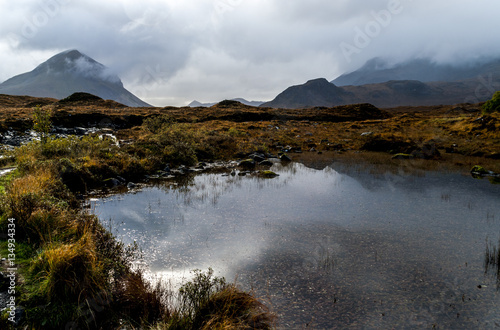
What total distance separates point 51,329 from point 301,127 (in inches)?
2222

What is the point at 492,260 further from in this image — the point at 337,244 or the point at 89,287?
the point at 89,287

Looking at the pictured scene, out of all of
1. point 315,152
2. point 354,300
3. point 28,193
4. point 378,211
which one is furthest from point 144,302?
point 315,152

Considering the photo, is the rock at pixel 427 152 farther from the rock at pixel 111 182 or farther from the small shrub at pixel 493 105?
the rock at pixel 111 182

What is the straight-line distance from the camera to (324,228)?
11.3m

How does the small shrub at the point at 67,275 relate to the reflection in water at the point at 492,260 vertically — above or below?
above

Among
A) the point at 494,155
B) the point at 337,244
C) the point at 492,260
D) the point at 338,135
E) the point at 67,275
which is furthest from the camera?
the point at 338,135

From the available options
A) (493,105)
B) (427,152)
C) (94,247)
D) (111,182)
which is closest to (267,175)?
(111,182)

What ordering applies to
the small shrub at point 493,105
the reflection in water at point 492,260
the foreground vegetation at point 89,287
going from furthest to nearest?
the small shrub at point 493,105 → the reflection in water at point 492,260 → the foreground vegetation at point 89,287

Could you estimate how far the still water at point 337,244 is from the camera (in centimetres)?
650

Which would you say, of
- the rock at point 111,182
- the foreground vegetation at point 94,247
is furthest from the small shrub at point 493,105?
the rock at point 111,182

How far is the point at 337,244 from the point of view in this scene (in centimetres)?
984

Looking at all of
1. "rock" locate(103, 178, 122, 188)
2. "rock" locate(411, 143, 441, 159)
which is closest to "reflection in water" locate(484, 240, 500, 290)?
"rock" locate(103, 178, 122, 188)

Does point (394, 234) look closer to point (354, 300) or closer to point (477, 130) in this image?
point (354, 300)

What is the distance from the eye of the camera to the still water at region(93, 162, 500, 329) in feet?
21.3
